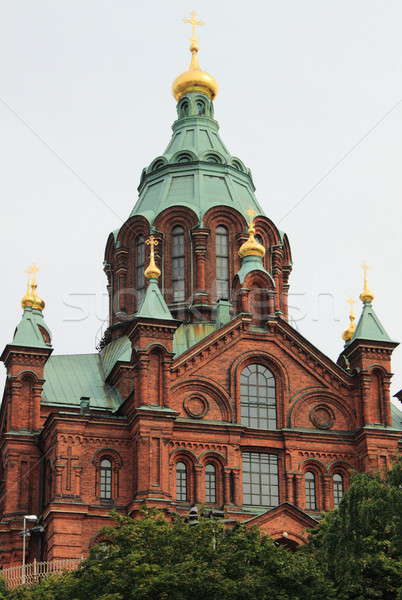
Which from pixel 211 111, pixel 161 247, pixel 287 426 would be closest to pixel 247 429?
pixel 287 426

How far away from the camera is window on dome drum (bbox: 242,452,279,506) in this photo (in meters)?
60.1

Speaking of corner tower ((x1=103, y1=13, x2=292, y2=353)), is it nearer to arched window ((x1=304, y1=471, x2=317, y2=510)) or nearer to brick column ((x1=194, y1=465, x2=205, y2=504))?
brick column ((x1=194, y1=465, x2=205, y2=504))

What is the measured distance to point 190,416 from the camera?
60.6 meters

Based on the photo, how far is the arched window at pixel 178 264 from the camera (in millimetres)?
70250

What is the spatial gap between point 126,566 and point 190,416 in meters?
16.5

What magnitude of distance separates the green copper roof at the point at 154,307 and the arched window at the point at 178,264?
725 centimetres

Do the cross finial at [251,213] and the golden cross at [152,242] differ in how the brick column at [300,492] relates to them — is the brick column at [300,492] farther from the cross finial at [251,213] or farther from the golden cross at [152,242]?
the cross finial at [251,213]

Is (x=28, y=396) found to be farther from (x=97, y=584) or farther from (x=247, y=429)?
(x=97, y=584)

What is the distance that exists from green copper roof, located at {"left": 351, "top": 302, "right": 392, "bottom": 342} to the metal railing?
682 inches

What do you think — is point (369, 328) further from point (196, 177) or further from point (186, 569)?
point (186, 569)

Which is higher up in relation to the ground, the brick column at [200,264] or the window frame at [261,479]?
the brick column at [200,264]

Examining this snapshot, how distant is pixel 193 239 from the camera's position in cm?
7075

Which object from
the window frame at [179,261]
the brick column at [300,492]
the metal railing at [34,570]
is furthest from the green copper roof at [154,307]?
the metal railing at [34,570]

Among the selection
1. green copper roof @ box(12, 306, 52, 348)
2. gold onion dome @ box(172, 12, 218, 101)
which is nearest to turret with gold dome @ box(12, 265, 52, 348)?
green copper roof @ box(12, 306, 52, 348)
